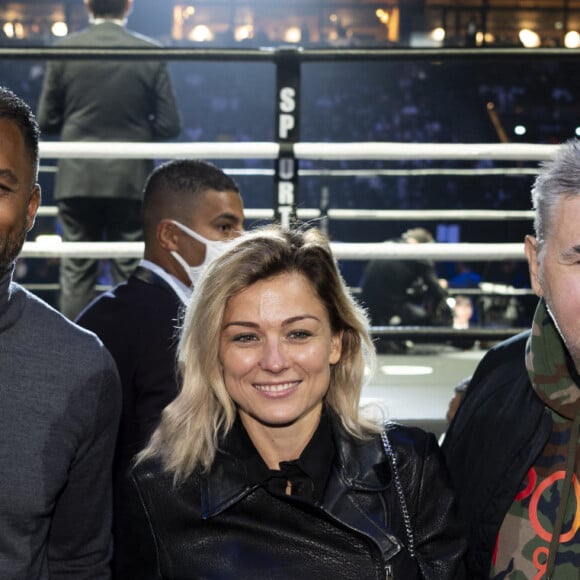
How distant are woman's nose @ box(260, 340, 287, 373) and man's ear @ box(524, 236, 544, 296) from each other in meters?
0.43

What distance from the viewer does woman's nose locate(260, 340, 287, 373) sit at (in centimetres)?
167

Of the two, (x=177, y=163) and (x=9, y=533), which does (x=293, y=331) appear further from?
(x=177, y=163)

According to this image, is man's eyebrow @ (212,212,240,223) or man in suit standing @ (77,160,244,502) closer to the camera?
man in suit standing @ (77,160,244,502)

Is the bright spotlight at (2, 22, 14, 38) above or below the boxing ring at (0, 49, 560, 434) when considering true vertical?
above

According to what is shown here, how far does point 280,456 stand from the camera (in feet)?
5.67

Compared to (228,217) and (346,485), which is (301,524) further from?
(228,217)

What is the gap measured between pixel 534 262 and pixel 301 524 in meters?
0.57

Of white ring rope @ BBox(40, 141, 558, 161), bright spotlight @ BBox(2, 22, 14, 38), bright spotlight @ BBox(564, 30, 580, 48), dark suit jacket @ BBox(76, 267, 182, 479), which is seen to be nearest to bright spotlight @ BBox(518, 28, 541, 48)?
bright spotlight @ BBox(564, 30, 580, 48)

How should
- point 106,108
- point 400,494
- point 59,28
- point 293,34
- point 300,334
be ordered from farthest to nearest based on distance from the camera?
point 293,34
point 59,28
point 106,108
point 300,334
point 400,494

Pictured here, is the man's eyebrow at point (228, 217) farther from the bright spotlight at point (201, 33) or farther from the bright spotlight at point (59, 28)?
the bright spotlight at point (59, 28)

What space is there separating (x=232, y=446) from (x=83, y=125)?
98.7 inches

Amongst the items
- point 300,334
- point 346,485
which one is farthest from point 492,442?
point 300,334

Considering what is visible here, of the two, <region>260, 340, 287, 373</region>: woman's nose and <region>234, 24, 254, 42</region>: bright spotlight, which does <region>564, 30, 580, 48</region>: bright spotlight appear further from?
<region>260, 340, 287, 373</region>: woman's nose

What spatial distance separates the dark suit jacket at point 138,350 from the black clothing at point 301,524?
0.55m
